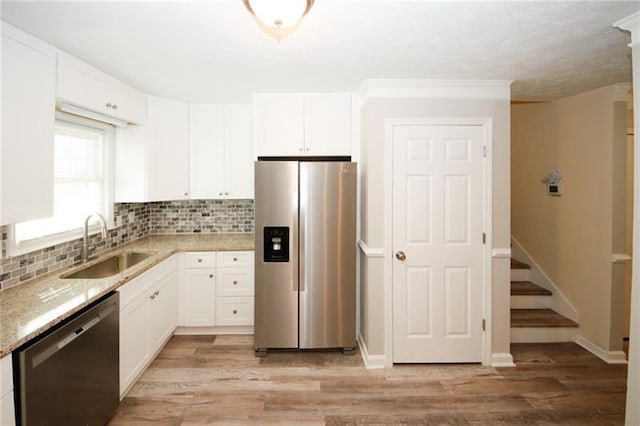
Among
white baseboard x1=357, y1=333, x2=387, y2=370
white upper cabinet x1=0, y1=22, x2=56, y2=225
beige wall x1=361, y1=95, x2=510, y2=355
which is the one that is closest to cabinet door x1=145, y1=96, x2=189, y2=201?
white upper cabinet x1=0, y1=22, x2=56, y2=225

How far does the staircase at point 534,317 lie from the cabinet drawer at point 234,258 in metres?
2.62

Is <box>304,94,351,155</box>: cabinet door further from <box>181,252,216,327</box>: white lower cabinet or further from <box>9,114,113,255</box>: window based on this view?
<box>9,114,113,255</box>: window

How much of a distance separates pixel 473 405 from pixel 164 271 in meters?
2.62

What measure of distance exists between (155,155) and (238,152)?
79 cm

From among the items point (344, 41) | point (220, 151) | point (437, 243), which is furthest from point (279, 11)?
point (220, 151)

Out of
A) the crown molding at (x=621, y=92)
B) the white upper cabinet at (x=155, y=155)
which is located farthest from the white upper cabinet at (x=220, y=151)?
the crown molding at (x=621, y=92)

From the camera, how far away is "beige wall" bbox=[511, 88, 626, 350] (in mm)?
2986

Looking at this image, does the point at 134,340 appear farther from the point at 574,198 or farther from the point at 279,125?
the point at 574,198

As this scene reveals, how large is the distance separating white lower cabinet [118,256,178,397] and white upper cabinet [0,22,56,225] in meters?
0.73

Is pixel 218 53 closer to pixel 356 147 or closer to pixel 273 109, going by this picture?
pixel 273 109

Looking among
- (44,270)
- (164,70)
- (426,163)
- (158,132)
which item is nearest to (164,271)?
(44,270)

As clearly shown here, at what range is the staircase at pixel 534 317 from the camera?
10.6 feet

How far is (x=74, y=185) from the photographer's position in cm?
274

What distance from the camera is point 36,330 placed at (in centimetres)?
145
